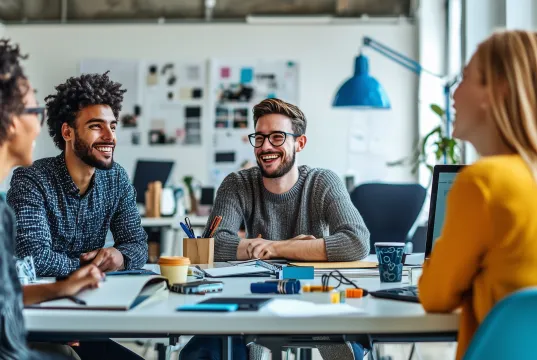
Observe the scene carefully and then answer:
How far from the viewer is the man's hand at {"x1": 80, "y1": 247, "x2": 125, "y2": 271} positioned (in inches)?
92.5

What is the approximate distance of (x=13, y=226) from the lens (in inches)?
58.9

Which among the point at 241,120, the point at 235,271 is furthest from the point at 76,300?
the point at 241,120

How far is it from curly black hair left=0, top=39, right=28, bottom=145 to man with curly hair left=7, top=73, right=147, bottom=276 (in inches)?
33.3

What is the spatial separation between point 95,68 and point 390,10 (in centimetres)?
287

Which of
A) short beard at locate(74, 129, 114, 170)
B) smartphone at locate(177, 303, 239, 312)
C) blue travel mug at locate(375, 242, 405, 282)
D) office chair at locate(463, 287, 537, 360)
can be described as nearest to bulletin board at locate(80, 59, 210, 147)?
short beard at locate(74, 129, 114, 170)

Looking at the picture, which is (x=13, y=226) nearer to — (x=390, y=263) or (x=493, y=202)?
(x=493, y=202)

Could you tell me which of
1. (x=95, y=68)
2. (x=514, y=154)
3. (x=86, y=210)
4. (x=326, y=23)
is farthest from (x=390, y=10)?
(x=514, y=154)

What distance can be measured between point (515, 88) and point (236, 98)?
611 cm

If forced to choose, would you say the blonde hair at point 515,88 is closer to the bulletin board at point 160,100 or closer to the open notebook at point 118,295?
the open notebook at point 118,295

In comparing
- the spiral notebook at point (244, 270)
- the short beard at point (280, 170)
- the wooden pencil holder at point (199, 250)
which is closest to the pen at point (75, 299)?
the spiral notebook at point (244, 270)

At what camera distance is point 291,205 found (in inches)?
116

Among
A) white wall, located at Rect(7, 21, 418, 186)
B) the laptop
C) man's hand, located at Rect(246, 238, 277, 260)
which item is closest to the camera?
the laptop

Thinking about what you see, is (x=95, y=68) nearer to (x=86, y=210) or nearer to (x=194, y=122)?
(x=194, y=122)

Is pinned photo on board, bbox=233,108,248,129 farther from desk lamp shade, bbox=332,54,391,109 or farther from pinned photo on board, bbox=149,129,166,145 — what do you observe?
desk lamp shade, bbox=332,54,391,109
